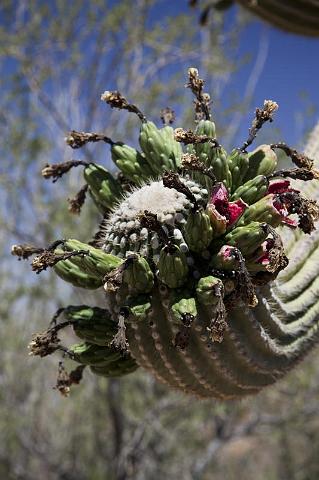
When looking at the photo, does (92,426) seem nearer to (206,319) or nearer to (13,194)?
(13,194)

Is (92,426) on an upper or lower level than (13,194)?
lower

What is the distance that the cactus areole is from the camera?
1460mm

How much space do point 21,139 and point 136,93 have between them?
1943 millimetres

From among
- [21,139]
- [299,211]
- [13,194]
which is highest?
[21,139]

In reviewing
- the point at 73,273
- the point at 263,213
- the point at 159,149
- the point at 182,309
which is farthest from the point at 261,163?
the point at 73,273

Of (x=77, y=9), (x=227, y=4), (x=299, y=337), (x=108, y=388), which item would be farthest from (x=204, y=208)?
(x=77, y=9)

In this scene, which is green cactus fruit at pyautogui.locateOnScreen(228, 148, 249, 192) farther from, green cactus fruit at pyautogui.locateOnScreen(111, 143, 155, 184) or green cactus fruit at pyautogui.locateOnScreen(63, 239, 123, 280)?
green cactus fruit at pyautogui.locateOnScreen(63, 239, 123, 280)

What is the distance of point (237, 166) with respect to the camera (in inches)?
63.2

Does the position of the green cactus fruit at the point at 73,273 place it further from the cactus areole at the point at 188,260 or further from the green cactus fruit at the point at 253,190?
the green cactus fruit at the point at 253,190

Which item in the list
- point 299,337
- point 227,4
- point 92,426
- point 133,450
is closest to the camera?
point 299,337

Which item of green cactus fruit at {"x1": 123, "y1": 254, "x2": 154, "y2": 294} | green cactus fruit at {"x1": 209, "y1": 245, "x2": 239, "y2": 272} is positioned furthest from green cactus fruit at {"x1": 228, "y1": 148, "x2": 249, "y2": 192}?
green cactus fruit at {"x1": 123, "y1": 254, "x2": 154, "y2": 294}

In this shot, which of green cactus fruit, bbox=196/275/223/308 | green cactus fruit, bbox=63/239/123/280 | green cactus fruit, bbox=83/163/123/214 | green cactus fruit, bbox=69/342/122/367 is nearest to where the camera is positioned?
green cactus fruit, bbox=196/275/223/308

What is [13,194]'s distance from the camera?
8641 mm

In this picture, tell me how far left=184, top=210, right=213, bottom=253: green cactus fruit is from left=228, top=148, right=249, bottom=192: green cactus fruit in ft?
0.67
